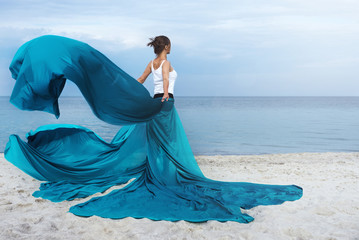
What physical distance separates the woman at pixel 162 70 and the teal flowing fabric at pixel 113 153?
15 centimetres

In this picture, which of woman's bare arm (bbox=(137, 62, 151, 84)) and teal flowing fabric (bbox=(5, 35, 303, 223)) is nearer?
teal flowing fabric (bbox=(5, 35, 303, 223))

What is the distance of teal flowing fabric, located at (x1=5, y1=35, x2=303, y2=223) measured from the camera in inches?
148

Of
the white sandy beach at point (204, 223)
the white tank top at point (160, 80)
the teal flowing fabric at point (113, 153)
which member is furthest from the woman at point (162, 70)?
the white sandy beach at point (204, 223)

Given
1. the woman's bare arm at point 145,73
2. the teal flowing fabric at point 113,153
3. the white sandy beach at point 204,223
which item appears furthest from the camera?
the woman's bare arm at point 145,73

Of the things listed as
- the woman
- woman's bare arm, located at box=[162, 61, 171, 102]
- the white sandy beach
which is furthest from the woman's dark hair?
the white sandy beach

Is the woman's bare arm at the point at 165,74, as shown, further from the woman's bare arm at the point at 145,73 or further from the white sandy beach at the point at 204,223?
the white sandy beach at the point at 204,223

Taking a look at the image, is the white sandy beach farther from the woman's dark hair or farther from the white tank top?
the woman's dark hair

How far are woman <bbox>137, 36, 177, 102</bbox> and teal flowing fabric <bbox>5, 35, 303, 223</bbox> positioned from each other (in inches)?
5.9

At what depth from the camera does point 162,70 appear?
427 cm

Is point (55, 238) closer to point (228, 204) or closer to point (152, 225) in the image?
point (152, 225)

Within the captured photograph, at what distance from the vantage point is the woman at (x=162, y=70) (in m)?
4.29

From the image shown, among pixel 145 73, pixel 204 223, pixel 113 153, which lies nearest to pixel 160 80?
pixel 145 73

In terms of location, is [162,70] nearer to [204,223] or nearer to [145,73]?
[145,73]

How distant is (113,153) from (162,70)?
1614 millimetres
